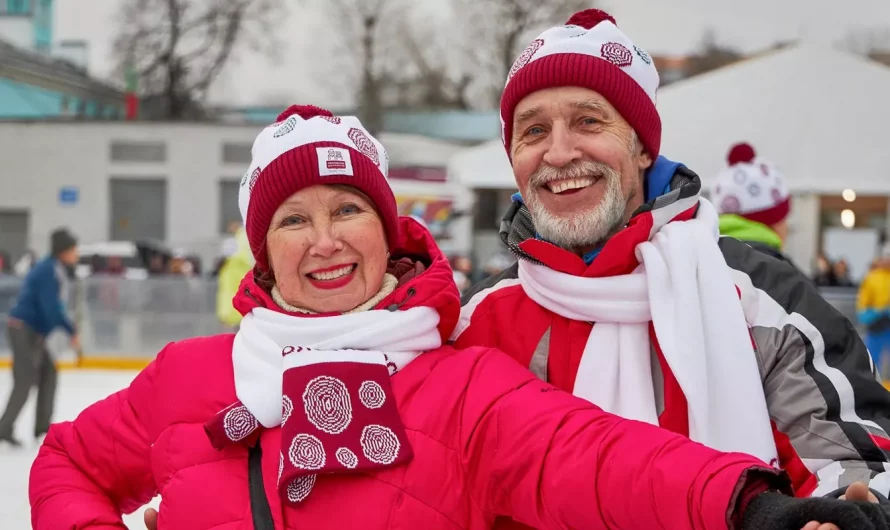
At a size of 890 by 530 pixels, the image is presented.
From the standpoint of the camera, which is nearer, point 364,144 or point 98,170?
point 364,144

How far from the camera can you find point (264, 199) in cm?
173

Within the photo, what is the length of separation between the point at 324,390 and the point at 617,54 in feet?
2.80

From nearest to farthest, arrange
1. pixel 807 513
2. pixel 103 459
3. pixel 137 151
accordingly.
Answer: pixel 807 513 → pixel 103 459 → pixel 137 151

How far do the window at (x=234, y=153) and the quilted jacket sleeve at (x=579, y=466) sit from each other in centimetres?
2040

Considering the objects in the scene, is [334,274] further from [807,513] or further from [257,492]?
[807,513]

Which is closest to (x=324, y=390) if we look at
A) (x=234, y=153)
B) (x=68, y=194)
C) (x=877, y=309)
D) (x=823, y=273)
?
(x=877, y=309)

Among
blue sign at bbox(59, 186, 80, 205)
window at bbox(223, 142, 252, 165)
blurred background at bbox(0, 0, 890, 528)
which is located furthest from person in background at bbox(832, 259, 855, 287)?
blue sign at bbox(59, 186, 80, 205)

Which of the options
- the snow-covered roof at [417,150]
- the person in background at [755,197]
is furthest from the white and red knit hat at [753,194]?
the snow-covered roof at [417,150]

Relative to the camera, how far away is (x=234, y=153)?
839 inches

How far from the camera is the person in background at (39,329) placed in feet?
22.6

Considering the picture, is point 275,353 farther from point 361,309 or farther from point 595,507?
point 595,507

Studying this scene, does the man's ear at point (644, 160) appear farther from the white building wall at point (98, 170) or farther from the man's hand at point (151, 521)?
the white building wall at point (98, 170)

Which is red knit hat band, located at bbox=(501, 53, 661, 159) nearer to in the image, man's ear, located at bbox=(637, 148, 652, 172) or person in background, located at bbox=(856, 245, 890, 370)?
man's ear, located at bbox=(637, 148, 652, 172)

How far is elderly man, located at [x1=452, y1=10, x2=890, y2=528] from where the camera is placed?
5.03ft
